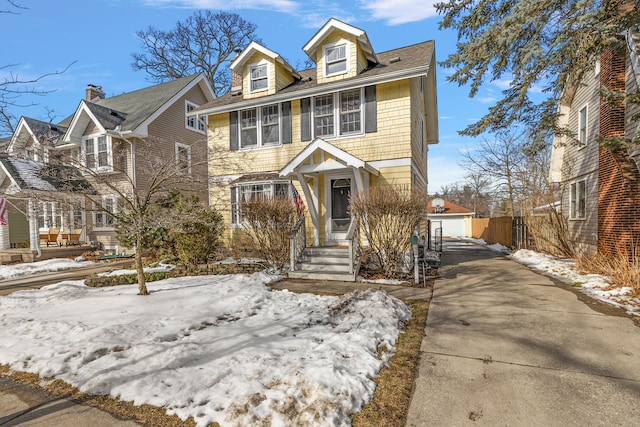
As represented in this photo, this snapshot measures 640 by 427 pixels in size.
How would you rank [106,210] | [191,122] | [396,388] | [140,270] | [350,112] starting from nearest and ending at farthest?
[396,388] → [106,210] → [140,270] → [350,112] → [191,122]

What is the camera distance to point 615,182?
27.5ft

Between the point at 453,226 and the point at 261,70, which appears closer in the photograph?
the point at 261,70

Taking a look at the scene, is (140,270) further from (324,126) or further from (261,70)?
(261,70)

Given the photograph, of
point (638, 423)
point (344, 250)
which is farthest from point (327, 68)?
point (638, 423)

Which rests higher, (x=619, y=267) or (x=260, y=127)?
(x=260, y=127)

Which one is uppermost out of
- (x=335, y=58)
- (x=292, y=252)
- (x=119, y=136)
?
(x=335, y=58)

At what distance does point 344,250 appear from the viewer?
832cm

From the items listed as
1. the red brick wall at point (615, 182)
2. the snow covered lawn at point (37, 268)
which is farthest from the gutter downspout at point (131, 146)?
the red brick wall at point (615, 182)

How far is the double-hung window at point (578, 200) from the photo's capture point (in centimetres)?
1048

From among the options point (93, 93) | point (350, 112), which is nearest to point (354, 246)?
point (350, 112)

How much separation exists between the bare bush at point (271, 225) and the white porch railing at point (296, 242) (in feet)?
0.82

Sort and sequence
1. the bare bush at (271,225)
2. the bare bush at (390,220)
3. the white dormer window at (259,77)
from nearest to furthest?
the bare bush at (390,220)
the bare bush at (271,225)
the white dormer window at (259,77)

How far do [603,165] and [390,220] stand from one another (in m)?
7.22

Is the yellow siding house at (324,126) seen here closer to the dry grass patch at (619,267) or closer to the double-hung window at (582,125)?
the dry grass patch at (619,267)
